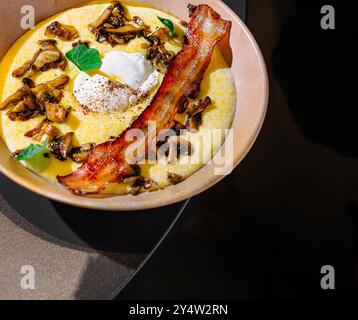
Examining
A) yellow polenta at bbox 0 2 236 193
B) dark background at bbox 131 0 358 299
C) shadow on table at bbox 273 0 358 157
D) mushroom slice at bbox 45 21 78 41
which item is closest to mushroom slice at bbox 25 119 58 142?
yellow polenta at bbox 0 2 236 193

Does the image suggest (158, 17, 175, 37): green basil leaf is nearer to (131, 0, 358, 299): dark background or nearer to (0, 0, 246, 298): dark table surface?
(0, 0, 246, 298): dark table surface

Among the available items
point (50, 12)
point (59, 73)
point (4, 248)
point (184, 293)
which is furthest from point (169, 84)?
point (184, 293)

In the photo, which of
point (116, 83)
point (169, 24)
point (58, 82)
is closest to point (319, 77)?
point (169, 24)

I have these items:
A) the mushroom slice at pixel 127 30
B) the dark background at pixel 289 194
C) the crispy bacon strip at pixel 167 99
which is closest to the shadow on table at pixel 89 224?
the crispy bacon strip at pixel 167 99

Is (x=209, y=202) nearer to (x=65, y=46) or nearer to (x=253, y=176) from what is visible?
(x=253, y=176)

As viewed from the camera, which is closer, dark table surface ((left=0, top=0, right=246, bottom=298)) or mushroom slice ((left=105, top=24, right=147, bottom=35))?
dark table surface ((left=0, top=0, right=246, bottom=298))

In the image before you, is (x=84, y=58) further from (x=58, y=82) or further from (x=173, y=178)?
(x=173, y=178)

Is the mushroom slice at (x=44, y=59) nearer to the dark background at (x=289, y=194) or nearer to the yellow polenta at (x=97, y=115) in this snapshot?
the yellow polenta at (x=97, y=115)
